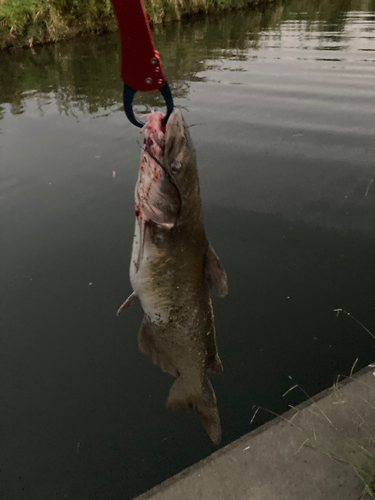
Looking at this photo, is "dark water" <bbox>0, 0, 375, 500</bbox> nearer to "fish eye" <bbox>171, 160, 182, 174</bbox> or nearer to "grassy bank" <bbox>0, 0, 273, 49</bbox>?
"fish eye" <bbox>171, 160, 182, 174</bbox>

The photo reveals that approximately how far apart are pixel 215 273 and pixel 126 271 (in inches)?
76.6

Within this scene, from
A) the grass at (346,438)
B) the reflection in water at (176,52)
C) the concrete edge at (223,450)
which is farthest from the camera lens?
the reflection in water at (176,52)

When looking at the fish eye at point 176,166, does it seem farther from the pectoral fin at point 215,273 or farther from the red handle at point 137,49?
the pectoral fin at point 215,273

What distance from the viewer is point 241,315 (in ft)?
10.7

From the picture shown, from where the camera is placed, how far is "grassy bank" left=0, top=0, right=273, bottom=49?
45.6 feet

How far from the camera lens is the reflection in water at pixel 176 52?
8.45m

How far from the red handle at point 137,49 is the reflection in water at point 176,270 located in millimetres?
270

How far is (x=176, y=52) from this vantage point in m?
11.7

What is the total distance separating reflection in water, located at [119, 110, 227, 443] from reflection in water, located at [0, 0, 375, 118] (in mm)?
6316

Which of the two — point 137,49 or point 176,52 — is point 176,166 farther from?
point 176,52

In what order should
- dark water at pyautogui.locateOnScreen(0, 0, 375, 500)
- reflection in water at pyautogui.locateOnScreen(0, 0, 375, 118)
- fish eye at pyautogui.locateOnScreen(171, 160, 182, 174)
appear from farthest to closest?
reflection in water at pyautogui.locateOnScreen(0, 0, 375, 118), dark water at pyautogui.locateOnScreen(0, 0, 375, 500), fish eye at pyautogui.locateOnScreen(171, 160, 182, 174)

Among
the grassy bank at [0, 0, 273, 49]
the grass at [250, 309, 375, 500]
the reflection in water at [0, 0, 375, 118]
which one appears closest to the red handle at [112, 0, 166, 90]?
the grass at [250, 309, 375, 500]

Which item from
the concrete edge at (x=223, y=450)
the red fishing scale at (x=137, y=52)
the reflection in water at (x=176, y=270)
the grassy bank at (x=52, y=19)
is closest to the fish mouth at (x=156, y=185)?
the reflection in water at (x=176, y=270)

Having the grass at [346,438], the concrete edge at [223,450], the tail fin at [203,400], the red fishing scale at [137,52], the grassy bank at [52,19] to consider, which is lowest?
the concrete edge at [223,450]
